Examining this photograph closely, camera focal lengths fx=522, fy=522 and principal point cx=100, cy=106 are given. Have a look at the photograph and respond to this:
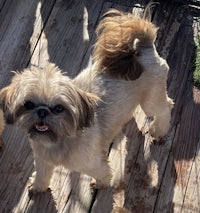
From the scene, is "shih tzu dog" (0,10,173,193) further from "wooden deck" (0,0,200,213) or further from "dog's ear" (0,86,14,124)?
"wooden deck" (0,0,200,213)

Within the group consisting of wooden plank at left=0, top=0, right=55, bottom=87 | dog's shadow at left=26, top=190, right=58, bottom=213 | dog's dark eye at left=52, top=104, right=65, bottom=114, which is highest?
wooden plank at left=0, top=0, right=55, bottom=87

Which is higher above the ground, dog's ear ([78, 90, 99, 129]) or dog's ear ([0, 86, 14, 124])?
dog's ear ([78, 90, 99, 129])

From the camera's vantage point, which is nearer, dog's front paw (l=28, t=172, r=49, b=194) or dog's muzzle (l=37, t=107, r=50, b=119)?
dog's muzzle (l=37, t=107, r=50, b=119)

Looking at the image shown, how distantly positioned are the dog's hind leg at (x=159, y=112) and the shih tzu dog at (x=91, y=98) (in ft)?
0.04

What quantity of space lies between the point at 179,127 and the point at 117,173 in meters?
0.63

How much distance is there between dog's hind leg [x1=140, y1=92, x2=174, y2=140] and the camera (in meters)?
3.59

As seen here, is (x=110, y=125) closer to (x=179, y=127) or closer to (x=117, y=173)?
(x=117, y=173)

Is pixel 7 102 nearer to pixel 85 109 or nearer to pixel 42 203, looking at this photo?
pixel 85 109

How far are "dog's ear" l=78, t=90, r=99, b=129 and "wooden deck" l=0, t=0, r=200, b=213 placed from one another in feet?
3.25

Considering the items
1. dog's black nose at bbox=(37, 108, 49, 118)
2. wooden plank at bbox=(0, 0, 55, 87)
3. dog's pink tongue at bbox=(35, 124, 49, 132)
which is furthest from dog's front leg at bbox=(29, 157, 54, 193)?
wooden plank at bbox=(0, 0, 55, 87)

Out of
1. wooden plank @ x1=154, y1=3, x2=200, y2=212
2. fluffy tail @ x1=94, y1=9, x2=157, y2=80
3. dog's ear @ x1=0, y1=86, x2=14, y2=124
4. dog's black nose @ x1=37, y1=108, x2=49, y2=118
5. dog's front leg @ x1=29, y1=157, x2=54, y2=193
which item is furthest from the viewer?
wooden plank @ x1=154, y1=3, x2=200, y2=212

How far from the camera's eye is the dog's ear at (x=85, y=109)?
2795mm

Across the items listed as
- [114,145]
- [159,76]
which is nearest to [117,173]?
[114,145]

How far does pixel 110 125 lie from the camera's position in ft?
10.8
